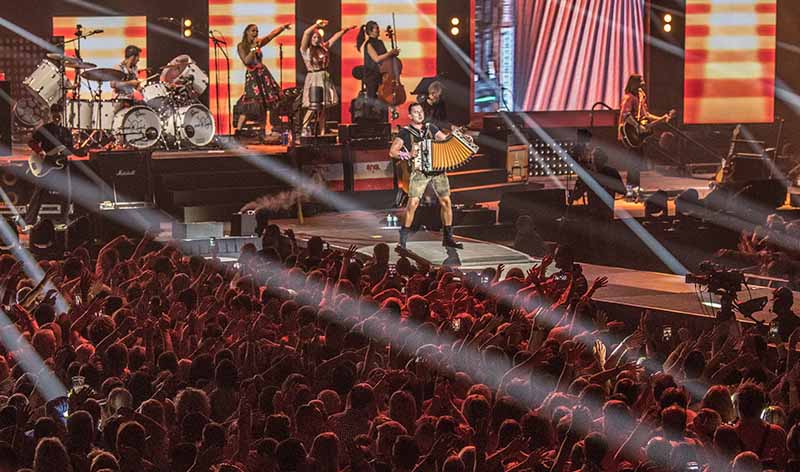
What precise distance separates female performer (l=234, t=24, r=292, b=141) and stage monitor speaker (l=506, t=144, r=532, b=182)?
3.35 meters

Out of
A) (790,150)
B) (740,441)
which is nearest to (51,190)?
(740,441)

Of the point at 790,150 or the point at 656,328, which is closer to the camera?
the point at 656,328

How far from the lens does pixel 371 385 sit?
4805mm

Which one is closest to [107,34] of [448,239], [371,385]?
[448,239]

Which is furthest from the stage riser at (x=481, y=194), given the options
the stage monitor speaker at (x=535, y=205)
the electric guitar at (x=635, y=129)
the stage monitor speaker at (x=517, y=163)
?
the stage monitor speaker at (x=535, y=205)

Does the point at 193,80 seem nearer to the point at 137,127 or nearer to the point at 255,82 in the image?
the point at 255,82

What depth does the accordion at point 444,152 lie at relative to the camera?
40.5 feet

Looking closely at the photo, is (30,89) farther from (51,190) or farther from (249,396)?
(249,396)

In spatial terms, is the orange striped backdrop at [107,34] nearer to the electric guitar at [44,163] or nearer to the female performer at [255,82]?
the female performer at [255,82]

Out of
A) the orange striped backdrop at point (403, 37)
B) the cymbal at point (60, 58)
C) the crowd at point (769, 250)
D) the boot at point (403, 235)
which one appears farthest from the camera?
the orange striped backdrop at point (403, 37)

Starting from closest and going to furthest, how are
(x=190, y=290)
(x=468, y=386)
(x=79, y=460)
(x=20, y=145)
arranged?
→ (x=79, y=460)
(x=468, y=386)
(x=190, y=290)
(x=20, y=145)

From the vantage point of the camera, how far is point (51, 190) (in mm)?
14172

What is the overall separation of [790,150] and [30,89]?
11716 millimetres

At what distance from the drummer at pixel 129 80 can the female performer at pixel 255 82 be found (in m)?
1.36
